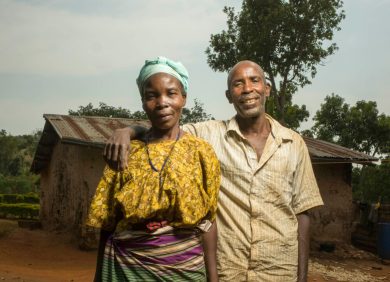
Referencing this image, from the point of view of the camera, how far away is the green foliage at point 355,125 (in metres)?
21.3

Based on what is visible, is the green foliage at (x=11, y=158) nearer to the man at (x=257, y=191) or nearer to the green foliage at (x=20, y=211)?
the green foliage at (x=20, y=211)

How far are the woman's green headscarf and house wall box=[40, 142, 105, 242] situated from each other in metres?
8.40

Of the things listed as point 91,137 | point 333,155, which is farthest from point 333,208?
point 91,137

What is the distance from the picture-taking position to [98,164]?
10125 mm

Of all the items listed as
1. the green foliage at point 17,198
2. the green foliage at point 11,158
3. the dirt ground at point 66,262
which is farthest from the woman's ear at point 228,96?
the green foliage at point 11,158

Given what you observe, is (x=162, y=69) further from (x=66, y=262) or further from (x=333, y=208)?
(x=333, y=208)

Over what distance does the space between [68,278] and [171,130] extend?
20.9 feet

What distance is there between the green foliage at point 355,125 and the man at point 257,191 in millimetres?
20552

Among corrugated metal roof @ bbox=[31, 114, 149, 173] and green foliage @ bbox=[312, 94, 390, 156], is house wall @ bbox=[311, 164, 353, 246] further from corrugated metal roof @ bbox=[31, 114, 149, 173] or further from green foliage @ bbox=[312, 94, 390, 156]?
green foliage @ bbox=[312, 94, 390, 156]

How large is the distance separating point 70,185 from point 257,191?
9.87 meters

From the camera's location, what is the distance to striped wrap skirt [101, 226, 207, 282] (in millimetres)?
1642

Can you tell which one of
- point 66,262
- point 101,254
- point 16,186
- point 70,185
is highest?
point 70,185

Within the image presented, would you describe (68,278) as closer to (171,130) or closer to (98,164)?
(98,164)

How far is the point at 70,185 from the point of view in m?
11.3
